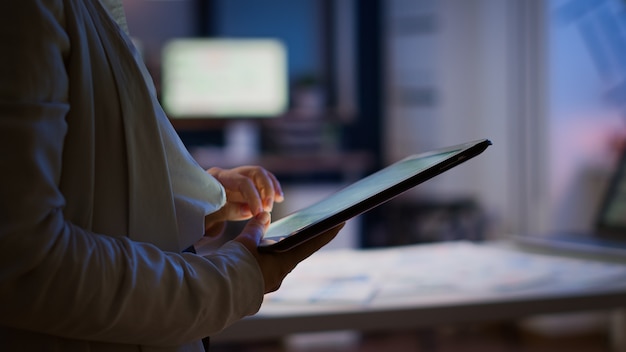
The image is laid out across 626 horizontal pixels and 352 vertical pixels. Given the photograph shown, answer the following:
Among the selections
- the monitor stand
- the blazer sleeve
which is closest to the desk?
the blazer sleeve

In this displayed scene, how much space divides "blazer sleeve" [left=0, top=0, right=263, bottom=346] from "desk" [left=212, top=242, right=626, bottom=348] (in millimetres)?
613

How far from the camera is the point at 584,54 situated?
12.6 feet

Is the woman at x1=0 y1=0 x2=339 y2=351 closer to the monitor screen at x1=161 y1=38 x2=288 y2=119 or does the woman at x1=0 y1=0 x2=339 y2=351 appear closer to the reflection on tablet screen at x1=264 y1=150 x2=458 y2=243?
the reflection on tablet screen at x1=264 y1=150 x2=458 y2=243

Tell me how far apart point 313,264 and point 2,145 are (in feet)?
3.99

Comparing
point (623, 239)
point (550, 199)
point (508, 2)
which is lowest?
point (550, 199)

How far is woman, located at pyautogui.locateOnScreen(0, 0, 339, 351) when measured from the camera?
1.77 feet

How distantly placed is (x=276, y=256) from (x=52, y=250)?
0.23 meters

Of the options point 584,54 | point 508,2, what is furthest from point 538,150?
point 508,2

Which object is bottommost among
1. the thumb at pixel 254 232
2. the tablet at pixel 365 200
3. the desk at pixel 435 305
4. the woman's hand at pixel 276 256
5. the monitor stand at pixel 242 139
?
the monitor stand at pixel 242 139

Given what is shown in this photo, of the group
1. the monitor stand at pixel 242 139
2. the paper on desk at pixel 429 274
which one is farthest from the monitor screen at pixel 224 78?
the paper on desk at pixel 429 274

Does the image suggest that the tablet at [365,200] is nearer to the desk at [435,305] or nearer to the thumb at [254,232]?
the thumb at [254,232]

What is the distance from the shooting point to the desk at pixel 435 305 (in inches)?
48.3

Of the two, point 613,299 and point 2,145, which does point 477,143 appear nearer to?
point 2,145

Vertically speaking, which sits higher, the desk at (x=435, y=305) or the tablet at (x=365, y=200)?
the tablet at (x=365, y=200)
